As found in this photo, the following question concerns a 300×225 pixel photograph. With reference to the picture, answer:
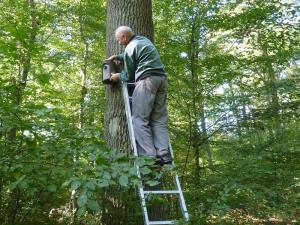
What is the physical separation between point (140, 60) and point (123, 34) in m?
0.43

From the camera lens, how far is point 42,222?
16.2 ft

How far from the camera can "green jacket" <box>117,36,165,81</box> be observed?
4.07 m

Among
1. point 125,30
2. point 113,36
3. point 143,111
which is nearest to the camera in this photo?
point 143,111

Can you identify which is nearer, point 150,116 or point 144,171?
point 144,171

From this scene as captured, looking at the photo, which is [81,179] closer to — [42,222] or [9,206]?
[9,206]

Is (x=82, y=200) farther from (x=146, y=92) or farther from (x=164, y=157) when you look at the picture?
(x=146, y=92)

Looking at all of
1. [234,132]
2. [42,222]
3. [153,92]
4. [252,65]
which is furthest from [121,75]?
[252,65]

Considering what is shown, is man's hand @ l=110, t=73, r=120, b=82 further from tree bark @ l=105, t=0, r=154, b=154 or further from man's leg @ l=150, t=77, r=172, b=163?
man's leg @ l=150, t=77, r=172, b=163

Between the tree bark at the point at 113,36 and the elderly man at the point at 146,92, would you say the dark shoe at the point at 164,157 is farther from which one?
the tree bark at the point at 113,36

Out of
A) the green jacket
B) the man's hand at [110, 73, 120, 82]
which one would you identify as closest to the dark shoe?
the green jacket

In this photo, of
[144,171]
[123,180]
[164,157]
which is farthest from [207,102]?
[123,180]

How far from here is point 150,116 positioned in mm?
4188

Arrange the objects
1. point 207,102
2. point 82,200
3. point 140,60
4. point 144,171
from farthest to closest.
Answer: point 207,102 < point 140,60 < point 144,171 < point 82,200

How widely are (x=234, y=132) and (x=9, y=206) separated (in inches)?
158
